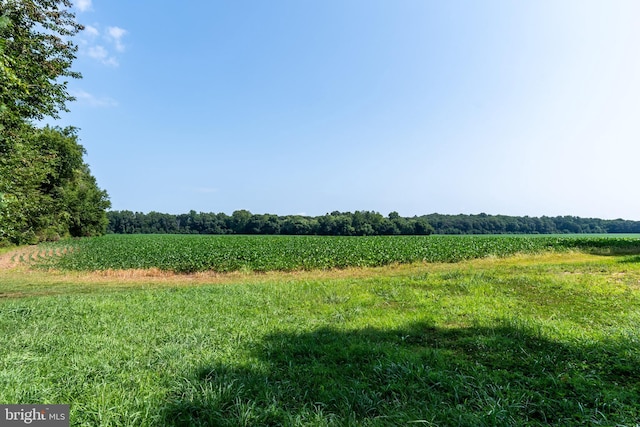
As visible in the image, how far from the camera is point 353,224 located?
8862cm

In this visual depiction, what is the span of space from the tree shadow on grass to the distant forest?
80.3 meters

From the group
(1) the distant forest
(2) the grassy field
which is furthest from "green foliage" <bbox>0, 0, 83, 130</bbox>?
(1) the distant forest

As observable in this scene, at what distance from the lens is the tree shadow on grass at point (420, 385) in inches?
132

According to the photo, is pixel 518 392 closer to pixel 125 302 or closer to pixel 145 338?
pixel 145 338

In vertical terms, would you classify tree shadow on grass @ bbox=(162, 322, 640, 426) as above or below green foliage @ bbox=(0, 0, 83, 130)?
below

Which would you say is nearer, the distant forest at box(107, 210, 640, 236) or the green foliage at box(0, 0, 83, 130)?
the green foliage at box(0, 0, 83, 130)

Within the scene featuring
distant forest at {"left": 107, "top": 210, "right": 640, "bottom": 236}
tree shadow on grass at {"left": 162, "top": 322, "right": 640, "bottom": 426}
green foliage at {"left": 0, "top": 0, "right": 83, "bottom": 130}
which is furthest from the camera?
distant forest at {"left": 107, "top": 210, "right": 640, "bottom": 236}

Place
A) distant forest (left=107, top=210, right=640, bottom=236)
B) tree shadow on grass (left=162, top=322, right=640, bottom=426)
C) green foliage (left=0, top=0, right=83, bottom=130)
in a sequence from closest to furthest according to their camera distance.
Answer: tree shadow on grass (left=162, top=322, right=640, bottom=426) → green foliage (left=0, top=0, right=83, bottom=130) → distant forest (left=107, top=210, right=640, bottom=236)

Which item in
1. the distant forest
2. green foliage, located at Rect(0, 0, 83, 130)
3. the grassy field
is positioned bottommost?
the grassy field

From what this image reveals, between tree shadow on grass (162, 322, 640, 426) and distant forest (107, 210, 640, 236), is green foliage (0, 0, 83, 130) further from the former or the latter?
distant forest (107, 210, 640, 236)

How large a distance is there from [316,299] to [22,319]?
7.75 metres

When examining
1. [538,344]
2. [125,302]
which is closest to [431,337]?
[538,344]

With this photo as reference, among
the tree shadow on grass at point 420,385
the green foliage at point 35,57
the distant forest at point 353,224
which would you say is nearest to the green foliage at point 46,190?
the green foliage at point 35,57

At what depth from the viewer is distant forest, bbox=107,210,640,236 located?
8769 cm
